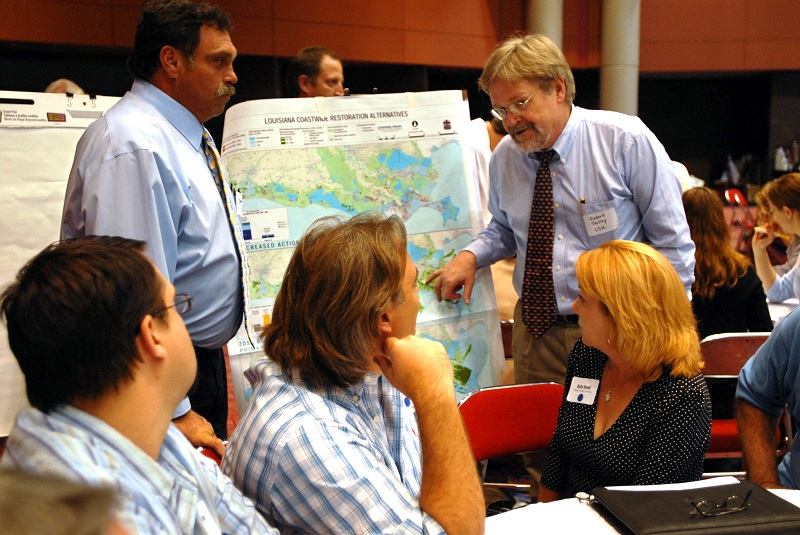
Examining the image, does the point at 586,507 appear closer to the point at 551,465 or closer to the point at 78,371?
the point at 551,465

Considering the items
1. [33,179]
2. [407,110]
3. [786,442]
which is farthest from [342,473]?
[33,179]

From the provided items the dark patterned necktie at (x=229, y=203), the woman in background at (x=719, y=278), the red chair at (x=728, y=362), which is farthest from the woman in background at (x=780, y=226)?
the dark patterned necktie at (x=229, y=203)

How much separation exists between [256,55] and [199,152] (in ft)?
21.9

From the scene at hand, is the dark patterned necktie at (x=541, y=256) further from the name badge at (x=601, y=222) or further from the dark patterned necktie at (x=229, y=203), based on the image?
the dark patterned necktie at (x=229, y=203)

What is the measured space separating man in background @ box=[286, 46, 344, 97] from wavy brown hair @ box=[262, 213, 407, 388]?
2.74 metres

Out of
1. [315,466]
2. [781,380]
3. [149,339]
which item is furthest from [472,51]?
[149,339]

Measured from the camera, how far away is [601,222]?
278 centimetres

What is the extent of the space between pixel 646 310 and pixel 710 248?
1.68 m

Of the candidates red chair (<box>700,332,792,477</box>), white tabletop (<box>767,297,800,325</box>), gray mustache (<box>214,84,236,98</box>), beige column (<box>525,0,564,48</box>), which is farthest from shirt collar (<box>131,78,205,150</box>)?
beige column (<box>525,0,564,48</box>)

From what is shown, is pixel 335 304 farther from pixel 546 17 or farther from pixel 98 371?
pixel 546 17

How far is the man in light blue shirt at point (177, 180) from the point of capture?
206 centimetres

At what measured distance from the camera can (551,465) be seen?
2.38 meters

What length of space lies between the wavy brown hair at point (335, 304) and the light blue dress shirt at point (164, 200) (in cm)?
63

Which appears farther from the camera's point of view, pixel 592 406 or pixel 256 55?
pixel 256 55
